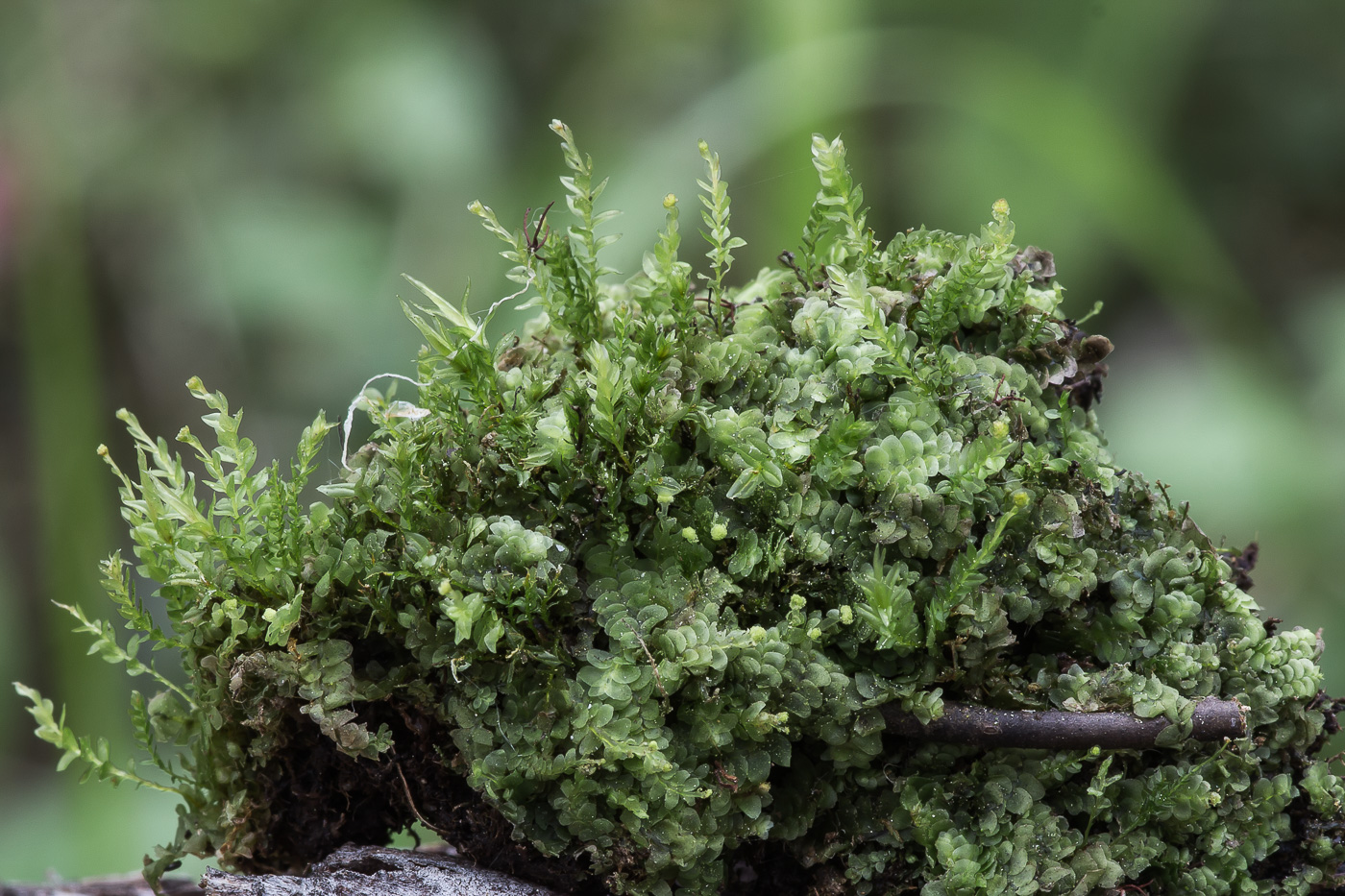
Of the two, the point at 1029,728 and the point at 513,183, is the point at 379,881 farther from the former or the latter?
the point at 513,183

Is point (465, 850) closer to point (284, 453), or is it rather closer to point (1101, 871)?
point (1101, 871)

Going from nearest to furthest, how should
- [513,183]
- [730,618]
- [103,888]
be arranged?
[730,618]
[103,888]
[513,183]

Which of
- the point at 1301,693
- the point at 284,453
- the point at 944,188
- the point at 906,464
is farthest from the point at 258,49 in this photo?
the point at 1301,693

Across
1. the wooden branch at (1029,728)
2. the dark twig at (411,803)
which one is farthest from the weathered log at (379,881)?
the wooden branch at (1029,728)

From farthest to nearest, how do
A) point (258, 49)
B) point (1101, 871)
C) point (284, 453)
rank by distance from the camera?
point (258, 49)
point (284, 453)
point (1101, 871)

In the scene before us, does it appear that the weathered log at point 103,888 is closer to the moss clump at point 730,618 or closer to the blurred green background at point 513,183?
the moss clump at point 730,618

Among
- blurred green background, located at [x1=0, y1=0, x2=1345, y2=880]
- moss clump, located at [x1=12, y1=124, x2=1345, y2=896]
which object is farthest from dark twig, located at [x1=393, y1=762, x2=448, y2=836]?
blurred green background, located at [x1=0, y1=0, x2=1345, y2=880]

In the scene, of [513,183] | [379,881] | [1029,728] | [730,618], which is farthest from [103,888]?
[513,183]
